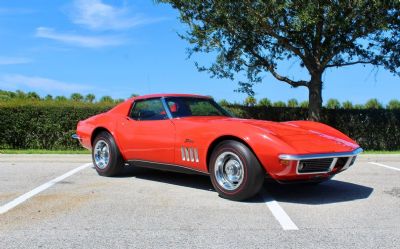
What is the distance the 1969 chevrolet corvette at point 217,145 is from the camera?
5.71 metres

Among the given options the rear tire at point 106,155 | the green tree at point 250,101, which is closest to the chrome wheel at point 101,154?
the rear tire at point 106,155

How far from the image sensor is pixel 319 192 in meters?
6.77

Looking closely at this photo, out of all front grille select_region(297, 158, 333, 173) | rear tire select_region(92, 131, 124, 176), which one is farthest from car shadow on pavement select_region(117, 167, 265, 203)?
front grille select_region(297, 158, 333, 173)

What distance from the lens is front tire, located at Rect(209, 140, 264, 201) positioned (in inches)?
226

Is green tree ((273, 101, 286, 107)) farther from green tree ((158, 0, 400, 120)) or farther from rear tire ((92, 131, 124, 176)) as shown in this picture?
rear tire ((92, 131, 124, 176))

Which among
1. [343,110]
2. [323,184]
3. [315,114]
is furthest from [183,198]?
[343,110]

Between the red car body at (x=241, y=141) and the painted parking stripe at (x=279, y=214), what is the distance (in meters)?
0.34

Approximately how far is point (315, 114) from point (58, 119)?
7423mm

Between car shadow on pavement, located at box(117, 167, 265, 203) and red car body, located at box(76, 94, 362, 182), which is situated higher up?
red car body, located at box(76, 94, 362, 182)

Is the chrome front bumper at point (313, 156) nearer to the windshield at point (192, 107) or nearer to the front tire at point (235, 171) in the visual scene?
the front tire at point (235, 171)

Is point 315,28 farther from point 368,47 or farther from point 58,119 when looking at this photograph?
point 58,119

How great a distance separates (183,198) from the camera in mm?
6254

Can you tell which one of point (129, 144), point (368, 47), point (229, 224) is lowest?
point (229, 224)

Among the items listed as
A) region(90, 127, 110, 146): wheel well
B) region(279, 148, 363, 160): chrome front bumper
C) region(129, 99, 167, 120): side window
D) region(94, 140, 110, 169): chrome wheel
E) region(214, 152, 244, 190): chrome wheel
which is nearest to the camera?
region(279, 148, 363, 160): chrome front bumper
